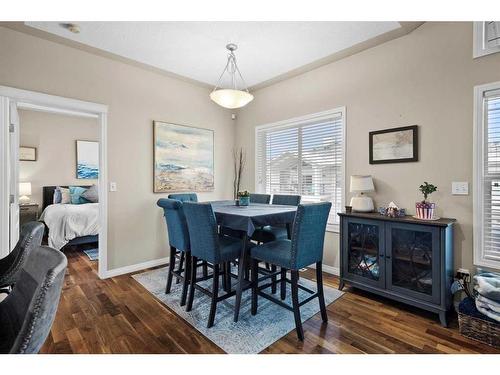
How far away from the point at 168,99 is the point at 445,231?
366 centimetres

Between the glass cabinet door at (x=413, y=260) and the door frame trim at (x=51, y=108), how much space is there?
3232mm

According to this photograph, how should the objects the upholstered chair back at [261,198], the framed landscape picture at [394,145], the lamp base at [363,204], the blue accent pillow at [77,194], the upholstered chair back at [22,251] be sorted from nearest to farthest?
the upholstered chair back at [22,251] → the framed landscape picture at [394,145] → the lamp base at [363,204] → the upholstered chair back at [261,198] → the blue accent pillow at [77,194]

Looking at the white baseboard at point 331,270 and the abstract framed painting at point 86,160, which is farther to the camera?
the abstract framed painting at point 86,160

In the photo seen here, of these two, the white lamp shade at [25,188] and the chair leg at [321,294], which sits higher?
the white lamp shade at [25,188]

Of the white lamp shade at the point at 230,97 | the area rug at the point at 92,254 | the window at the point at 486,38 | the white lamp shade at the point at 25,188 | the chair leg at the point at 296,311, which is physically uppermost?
the window at the point at 486,38

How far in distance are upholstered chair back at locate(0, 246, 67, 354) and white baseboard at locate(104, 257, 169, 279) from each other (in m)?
2.16

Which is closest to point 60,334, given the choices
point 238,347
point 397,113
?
point 238,347

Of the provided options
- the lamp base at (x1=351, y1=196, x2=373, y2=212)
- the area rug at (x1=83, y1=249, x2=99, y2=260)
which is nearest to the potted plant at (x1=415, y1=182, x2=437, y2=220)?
the lamp base at (x1=351, y1=196, x2=373, y2=212)

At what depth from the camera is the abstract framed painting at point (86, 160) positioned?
5957mm

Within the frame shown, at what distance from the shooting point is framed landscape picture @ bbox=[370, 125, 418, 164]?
8.70 feet

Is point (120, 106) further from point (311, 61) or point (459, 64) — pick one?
point (459, 64)

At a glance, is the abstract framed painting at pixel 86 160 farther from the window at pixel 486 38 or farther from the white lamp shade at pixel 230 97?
the window at pixel 486 38

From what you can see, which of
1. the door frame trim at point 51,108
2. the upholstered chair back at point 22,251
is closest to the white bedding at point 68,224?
the door frame trim at point 51,108

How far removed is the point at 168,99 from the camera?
379 centimetres
